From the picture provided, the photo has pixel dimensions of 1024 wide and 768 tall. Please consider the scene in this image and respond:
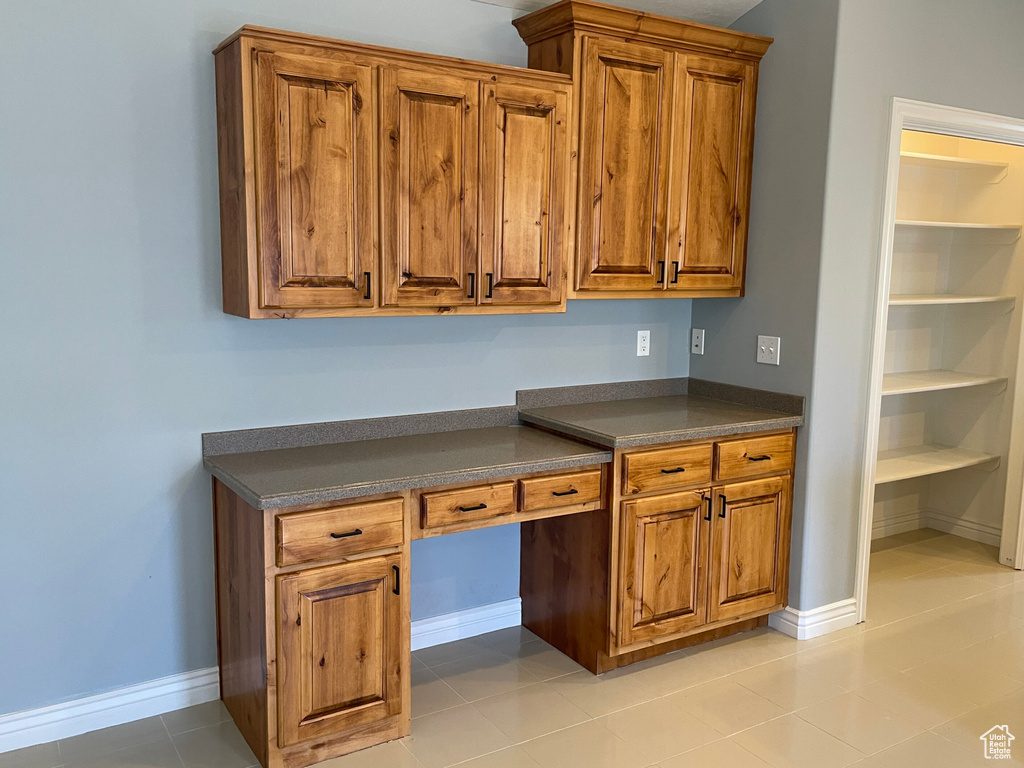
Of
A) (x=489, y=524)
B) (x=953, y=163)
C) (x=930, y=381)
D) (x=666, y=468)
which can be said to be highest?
(x=953, y=163)

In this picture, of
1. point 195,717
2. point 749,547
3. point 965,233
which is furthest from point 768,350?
point 195,717

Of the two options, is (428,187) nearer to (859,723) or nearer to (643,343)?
(643,343)

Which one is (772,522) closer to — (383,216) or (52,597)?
(383,216)

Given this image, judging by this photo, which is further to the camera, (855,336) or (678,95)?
(855,336)

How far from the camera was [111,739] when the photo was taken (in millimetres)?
2590

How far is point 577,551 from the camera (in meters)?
3.11

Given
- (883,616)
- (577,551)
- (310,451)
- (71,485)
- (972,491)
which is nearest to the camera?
(71,485)

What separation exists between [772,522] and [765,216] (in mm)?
1217

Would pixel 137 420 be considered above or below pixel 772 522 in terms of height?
above

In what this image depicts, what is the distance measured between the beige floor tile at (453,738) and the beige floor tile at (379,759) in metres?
0.03

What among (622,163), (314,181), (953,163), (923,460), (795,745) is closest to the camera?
(314,181)

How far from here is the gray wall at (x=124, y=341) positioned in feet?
7.92

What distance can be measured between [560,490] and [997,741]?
1567mm

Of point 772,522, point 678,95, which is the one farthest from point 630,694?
point 678,95
